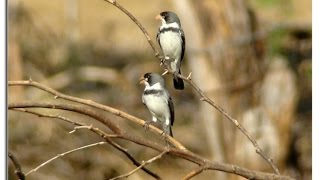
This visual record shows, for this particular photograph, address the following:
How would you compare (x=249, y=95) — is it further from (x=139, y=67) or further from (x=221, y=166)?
(x=221, y=166)

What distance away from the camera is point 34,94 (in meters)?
2.51

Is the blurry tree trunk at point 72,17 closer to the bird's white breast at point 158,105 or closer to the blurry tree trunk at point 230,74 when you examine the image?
the blurry tree trunk at point 230,74

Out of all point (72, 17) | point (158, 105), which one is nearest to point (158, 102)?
point (158, 105)

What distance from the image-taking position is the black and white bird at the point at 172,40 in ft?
3.40

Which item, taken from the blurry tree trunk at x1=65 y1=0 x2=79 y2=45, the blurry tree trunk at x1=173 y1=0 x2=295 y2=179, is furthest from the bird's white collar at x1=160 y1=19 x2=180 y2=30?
the blurry tree trunk at x1=65 y1=0 x2=79 y2=45

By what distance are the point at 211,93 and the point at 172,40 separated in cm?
134

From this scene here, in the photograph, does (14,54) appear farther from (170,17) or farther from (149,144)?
(149,144)

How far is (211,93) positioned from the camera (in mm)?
2402

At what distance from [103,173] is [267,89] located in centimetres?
46

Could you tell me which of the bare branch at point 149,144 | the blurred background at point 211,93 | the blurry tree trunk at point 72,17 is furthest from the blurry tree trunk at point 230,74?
the bare branch at point 149,144

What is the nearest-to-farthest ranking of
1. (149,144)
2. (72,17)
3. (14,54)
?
1. (149,144)
2. (14,54)
3. (72,17)

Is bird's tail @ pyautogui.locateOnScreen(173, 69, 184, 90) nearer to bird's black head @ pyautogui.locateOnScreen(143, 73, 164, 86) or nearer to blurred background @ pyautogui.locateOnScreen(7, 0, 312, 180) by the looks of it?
bird's black head @ pyautogui.locateOnScreen(143, 73, 164, 86)

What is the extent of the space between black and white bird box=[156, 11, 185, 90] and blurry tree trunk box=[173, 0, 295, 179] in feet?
3.95

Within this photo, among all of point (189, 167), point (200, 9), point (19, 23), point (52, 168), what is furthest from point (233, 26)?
point (19, 23)
